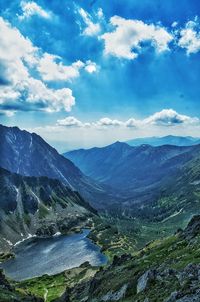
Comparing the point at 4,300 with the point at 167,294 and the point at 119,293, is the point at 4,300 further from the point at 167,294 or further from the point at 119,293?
the point at 167,294

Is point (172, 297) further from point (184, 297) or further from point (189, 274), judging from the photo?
point (189, 274)

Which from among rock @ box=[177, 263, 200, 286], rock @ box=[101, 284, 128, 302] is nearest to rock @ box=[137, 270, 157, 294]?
rock @ box=[101, 284, 128, 302]

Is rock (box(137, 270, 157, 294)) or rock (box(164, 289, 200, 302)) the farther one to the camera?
rock (box(137, 270, 157, 294))

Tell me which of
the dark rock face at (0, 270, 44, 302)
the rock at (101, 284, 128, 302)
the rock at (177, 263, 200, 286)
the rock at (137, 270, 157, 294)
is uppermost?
the rock at (177, 263, 200, 286)

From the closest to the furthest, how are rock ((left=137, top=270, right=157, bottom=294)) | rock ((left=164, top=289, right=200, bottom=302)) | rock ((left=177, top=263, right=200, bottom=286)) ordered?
rock ((left=164, top=289, right=200, bottom=302)), rock ((left=177, top=263, right=200, bottom=286)), rock ((left=137, top=270, right=157, bottom=294))

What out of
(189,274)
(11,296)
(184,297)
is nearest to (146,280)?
(189,274)

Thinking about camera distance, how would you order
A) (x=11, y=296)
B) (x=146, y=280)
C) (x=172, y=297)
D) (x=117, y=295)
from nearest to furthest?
(x=172, y=297) → (x=146, y=280) → (x=117, y=295) → (x=11, y=296)

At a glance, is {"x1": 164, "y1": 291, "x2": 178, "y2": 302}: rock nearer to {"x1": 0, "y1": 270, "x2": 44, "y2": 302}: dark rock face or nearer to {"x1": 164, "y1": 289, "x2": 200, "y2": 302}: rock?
{"x1": 164, "y1": 289, "x2": 200, "y2": 302}: rock

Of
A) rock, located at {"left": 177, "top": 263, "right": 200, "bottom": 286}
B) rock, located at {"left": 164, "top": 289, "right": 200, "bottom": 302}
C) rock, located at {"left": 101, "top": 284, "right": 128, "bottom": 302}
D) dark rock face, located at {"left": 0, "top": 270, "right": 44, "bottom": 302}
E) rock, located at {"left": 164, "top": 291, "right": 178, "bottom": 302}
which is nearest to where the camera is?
rock, located at {"left": 164, "top": 289, "right": 200, "bottom": 302}

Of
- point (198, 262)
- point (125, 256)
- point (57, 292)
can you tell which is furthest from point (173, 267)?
point (57, 292)

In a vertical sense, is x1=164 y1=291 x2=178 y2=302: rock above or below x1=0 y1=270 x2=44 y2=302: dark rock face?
above

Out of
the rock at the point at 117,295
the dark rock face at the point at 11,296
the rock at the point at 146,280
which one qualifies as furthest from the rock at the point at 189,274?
the dark rock face at the point at 11,296
